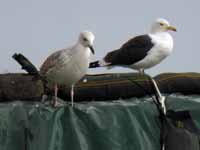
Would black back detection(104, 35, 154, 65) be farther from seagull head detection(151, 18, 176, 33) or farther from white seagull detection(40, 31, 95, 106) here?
white seagull detection(40, 31, 95, 106)

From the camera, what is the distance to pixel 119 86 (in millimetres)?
1735

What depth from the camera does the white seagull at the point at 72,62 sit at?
5.44 ft

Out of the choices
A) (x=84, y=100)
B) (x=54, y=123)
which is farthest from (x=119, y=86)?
(x=54, y=123)

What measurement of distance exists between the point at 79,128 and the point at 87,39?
0.40 meters

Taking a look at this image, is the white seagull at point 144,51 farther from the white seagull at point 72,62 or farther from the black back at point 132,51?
the white seagull at point 72,62

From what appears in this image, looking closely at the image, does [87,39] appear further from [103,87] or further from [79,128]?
[79,128]

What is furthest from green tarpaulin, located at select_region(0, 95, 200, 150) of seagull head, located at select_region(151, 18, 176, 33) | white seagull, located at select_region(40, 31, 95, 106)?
seagull head, located at select_region(151, 18, 176, 33)

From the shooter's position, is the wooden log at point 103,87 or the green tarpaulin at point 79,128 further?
the wooden log at point 103,87

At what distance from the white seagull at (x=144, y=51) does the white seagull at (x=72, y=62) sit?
0.44m

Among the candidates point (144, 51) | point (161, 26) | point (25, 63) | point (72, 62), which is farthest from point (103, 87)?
point (161, 26)

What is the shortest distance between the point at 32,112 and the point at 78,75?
293mm

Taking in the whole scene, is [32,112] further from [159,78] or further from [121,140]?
[159,78]

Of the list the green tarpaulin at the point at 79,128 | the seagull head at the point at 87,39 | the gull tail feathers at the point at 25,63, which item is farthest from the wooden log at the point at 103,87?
the green tarpaulin at the point at 79,128

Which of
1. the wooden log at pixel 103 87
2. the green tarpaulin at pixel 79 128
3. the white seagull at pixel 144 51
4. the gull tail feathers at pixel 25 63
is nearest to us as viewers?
the green tarpaulin at pixel 79 128
